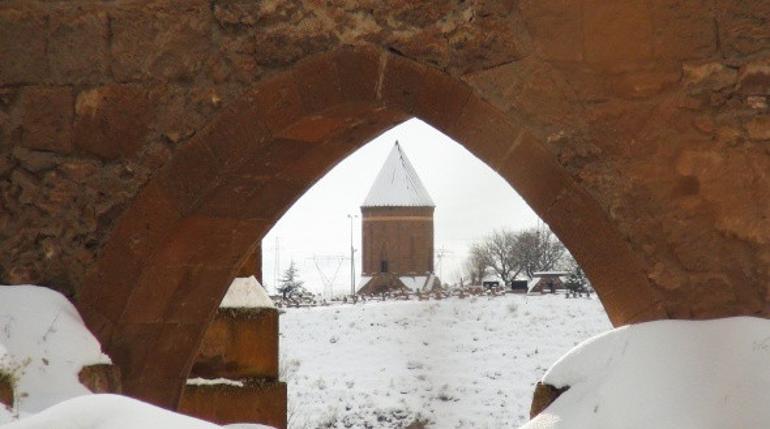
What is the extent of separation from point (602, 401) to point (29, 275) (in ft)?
6.90

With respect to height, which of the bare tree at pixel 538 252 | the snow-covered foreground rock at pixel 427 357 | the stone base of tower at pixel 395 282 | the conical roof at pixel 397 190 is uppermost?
the conical roof at pixel 397 190

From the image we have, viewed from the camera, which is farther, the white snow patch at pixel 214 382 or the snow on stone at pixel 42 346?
the white snow patch at pixel 214 382

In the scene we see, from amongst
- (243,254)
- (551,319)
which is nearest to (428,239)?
(551,319)

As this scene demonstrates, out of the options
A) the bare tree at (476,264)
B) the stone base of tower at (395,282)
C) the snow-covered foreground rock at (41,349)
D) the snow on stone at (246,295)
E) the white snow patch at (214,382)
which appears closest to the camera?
the snow-covered foreground rock at (41,349)

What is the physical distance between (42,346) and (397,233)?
3806 centimetres

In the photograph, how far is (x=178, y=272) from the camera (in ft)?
14.8

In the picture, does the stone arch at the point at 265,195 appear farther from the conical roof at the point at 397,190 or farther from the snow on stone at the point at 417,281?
the conical roof at the point at 397,190

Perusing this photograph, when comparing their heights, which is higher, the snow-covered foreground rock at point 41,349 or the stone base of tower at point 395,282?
the stone base of tower at point 395,282

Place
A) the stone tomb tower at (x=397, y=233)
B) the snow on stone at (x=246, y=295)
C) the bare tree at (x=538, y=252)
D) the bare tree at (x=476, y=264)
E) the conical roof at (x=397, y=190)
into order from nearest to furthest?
1. the snow on stone at (x=246, y=295)
2. the stone tomb tower at (x=397, y=233)
3. the conical roof at (x=397, y=190)
4. the bare tree at (x=538, y=252)
5. the bare tree at (x=476, y=264)

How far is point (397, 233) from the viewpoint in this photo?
41906 millimetres

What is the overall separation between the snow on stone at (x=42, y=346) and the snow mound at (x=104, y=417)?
3.47 feet

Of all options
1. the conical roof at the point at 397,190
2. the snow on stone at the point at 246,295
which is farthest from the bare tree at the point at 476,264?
the snow on stone at the point at 246,295

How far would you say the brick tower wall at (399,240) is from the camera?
41.5 meters

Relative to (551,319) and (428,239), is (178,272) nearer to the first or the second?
(551,319)
